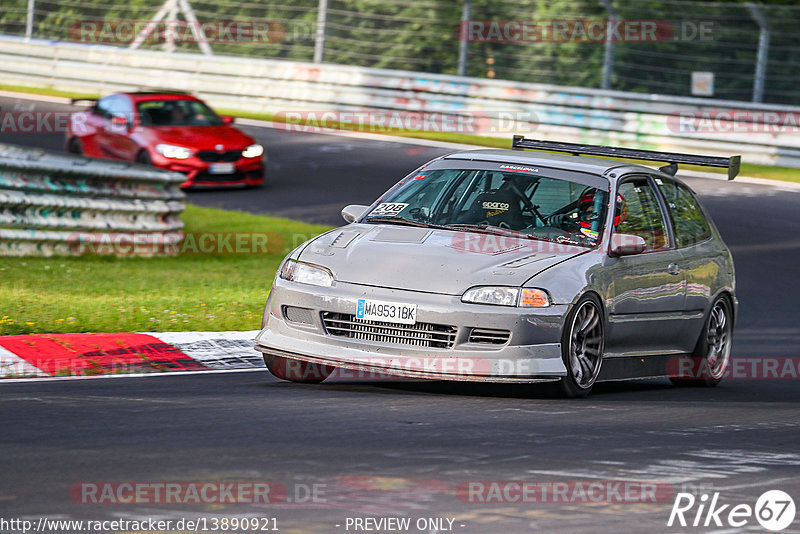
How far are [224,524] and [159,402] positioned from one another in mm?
2537

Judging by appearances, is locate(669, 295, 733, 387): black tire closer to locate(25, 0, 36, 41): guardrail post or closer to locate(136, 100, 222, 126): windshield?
locate(136, 100, 222, 126): windshield

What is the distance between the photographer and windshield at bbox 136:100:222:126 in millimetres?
21734

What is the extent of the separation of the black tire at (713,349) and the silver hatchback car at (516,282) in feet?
0.05

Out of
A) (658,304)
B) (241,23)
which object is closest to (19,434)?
(658,304)

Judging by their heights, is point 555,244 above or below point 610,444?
above

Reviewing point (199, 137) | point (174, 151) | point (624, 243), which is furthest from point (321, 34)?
point (624, 243)

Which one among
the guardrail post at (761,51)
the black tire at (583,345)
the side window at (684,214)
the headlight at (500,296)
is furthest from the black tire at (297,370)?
the guardrail post at (761,51)

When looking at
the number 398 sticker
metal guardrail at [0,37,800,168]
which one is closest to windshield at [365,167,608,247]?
the number 398 sticker

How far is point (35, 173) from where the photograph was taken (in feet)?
49.5

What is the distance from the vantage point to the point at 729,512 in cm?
592

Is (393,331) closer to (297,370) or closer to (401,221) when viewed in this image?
(297,370)

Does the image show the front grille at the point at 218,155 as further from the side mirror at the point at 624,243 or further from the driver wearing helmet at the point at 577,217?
the side mirror at the point at 624,243

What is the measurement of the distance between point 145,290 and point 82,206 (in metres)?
2.68

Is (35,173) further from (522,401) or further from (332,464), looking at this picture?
(332,464)
